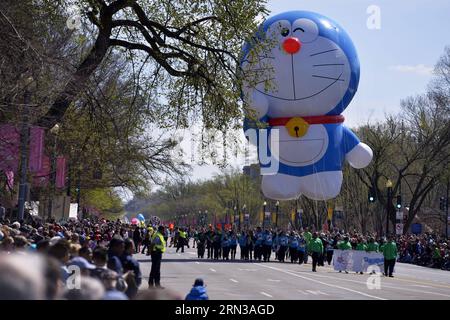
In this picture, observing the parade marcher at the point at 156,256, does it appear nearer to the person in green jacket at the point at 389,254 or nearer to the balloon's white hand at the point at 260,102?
the person in green jacket at the point at 389,254

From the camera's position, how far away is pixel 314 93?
37.0 meters

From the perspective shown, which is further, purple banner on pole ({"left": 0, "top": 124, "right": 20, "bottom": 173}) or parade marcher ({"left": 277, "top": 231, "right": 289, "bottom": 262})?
parade marcher ({"left": 277, "top": 231, "right": 289, "bottom": 262})

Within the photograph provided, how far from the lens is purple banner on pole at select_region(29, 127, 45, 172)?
24812 millimetres

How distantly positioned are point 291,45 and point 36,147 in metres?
13.9

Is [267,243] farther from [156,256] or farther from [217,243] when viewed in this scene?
[156,256]

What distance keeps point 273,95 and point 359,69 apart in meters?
4.37

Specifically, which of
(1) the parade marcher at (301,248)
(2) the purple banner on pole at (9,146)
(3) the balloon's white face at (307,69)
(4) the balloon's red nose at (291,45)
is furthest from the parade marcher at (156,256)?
(1) the parade marcher at (301,248)

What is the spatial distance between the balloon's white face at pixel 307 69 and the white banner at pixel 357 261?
6791mm

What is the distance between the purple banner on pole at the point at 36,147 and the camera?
24812mm

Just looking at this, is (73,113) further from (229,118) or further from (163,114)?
(229,118)

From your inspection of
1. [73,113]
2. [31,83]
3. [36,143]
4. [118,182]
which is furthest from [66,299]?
[118,182]

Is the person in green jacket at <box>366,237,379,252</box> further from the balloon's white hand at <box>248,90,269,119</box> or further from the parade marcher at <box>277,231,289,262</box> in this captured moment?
the parade marcher at <box>277,231,289,262</box>

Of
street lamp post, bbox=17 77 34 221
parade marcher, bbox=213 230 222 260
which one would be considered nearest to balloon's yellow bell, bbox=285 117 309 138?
parade marcher, bbox=213 230 222 260

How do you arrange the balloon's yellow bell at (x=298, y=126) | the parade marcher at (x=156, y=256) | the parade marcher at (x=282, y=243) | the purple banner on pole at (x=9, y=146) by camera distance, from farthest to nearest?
the parade marcher at (x=282, y=243), the balloon's yellow bell at (x=298, y=126), the purple banner on pole at (x=9, y=146), the parade marcher at (x=156, y=256)
